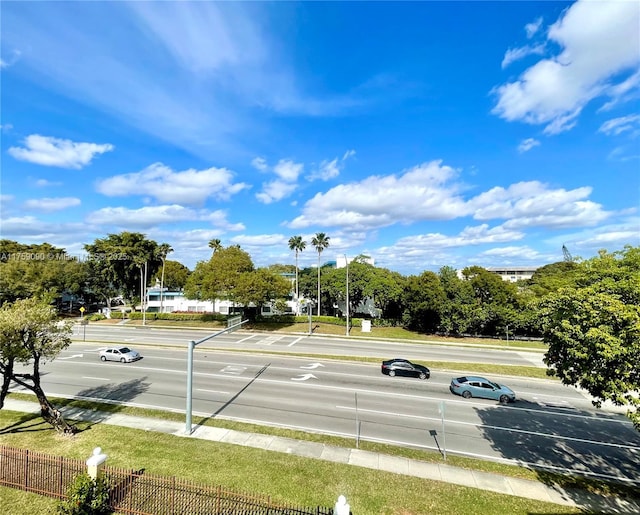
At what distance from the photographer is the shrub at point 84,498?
9750 mm

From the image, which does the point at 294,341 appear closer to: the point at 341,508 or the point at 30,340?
the point at 30,340

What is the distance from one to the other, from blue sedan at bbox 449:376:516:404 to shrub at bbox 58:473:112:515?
20287 millimetres

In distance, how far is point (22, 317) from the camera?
586 inches

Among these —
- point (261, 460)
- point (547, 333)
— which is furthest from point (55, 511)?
point (547, 333)

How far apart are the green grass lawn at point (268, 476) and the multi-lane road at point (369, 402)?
2371 mm

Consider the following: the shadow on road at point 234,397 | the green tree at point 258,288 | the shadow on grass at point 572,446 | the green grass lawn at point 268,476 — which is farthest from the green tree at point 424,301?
the green grass lawn at point 268,476

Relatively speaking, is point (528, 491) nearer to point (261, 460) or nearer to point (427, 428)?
point (427, 428)

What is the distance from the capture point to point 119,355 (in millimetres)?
30297

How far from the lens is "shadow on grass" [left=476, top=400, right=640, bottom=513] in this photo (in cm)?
1263

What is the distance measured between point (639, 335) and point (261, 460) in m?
13.6

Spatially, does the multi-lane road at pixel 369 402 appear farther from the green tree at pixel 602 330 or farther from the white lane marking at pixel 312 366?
the green tree at pixel 602 330

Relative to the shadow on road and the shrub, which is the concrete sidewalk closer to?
the shadow on road

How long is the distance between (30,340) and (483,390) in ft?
83.7

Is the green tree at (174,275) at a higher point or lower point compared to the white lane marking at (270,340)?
higher
